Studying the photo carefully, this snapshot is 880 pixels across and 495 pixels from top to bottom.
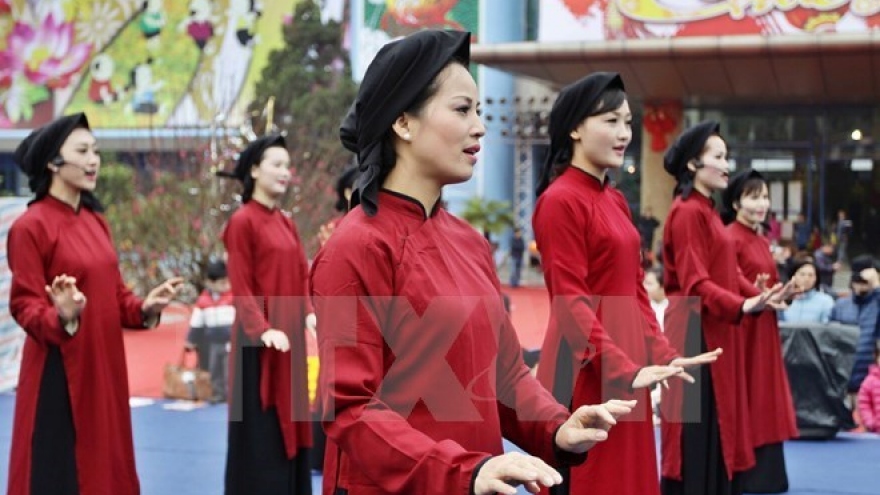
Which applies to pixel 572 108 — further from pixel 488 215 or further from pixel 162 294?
pixel 488 215

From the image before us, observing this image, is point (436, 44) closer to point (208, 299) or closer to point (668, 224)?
point (668, 224)

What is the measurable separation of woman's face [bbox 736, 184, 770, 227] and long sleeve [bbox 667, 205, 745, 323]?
0.73 meters

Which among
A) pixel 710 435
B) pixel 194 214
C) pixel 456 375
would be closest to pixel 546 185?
pixel 710 435

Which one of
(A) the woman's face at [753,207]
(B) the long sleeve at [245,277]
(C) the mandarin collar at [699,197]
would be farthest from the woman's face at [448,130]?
(A) the woman's face at [753,207]

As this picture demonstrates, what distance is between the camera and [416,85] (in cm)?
221

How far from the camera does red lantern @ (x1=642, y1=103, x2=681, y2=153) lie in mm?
19016

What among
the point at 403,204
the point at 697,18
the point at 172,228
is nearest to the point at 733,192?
the point at 403,204

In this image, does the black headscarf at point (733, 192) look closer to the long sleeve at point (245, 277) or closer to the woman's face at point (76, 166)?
the long sleeve at point (245, 277)

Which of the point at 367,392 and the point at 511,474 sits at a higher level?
the point at 367,392

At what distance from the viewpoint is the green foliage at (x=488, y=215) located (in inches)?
836

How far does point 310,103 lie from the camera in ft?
75.1

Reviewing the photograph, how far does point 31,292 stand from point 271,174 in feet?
4.48

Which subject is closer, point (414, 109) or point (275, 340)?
point (414, 109)

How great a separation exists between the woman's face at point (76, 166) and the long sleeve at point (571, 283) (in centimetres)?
178
